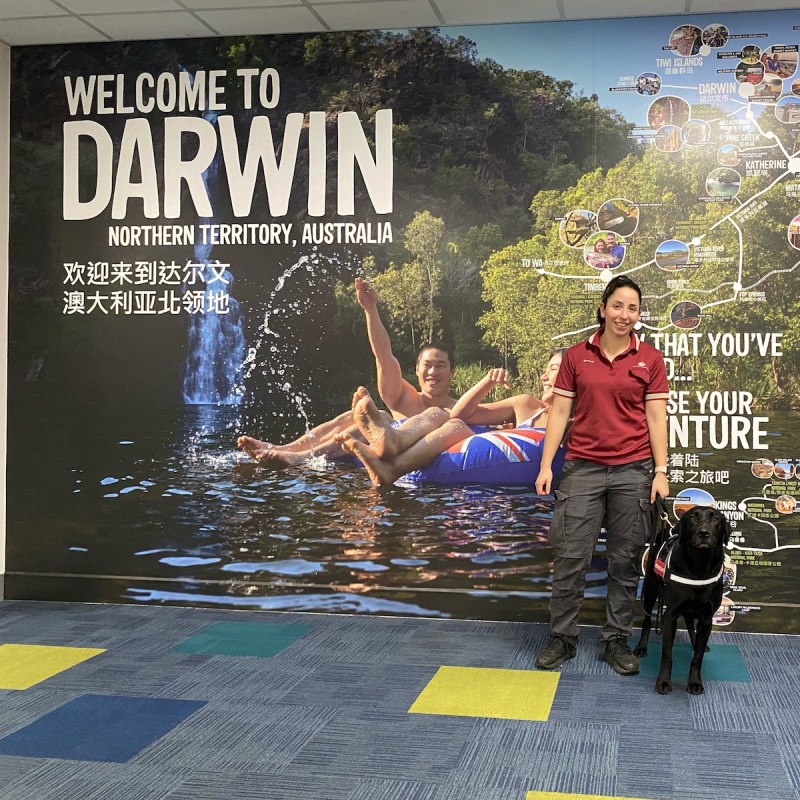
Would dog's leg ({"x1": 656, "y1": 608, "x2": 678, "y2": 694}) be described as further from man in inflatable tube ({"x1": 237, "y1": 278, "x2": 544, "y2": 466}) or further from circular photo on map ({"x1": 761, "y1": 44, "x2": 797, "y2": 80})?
circular photo on map ({"x1": 761, "y1": 44, "x2": 797, "y2": 80})

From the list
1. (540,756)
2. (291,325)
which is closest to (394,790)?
(540,756)

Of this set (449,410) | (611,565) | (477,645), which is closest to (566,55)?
(449,410)

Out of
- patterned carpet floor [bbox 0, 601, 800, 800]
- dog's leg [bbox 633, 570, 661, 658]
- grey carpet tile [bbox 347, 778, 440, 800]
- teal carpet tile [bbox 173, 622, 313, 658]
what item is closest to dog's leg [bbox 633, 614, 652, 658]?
dog's leg [bbox 633, 570, 661, 658]

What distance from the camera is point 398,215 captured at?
4.60 m

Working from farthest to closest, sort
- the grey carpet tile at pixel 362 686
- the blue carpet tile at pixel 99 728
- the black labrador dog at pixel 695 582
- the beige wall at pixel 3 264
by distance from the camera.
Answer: the beige wall at pixel 3 264, the black labrador dog at pixel 695 582, the grey carpet tile at pixel 362 686, the blue carpet tile at pixel 99 728

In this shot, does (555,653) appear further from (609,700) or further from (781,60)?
(781,60)

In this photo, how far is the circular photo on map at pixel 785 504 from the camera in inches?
166

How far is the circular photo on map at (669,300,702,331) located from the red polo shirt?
0.53m

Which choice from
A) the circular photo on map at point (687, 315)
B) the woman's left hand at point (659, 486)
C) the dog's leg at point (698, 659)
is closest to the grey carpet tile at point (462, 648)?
the dog's leg at point (698, 659)

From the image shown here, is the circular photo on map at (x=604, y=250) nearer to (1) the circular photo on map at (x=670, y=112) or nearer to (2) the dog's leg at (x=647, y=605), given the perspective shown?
(1) the circular photo on map at (x=670, y=112)

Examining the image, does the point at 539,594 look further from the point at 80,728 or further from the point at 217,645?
the point at 80,728

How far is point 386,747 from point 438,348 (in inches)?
84.6

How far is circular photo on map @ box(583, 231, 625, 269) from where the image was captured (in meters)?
4.38

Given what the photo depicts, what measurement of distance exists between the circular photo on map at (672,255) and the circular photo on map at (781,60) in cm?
87
